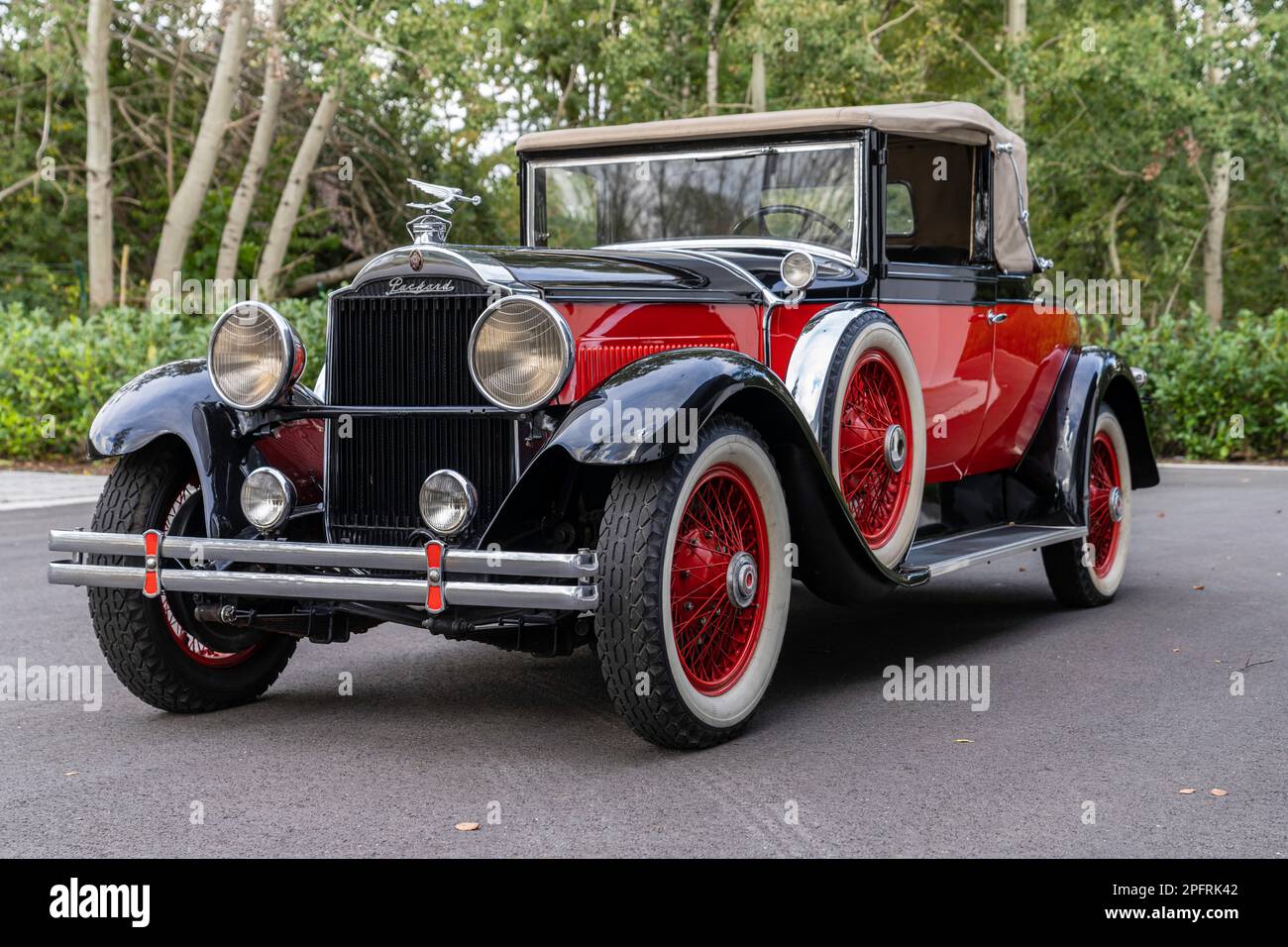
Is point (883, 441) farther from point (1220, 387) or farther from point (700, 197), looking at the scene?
point (1220, 387)

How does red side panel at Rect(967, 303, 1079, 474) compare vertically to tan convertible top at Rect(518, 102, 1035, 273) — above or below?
below

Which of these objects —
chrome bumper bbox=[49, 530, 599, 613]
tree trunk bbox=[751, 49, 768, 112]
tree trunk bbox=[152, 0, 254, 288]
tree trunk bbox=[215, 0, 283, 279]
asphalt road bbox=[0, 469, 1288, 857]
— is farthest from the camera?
tree trunk bbox=[751, 49, 768, 112]

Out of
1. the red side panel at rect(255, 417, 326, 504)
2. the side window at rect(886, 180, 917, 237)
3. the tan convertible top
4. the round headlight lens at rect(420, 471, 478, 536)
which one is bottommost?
the round headlight lens at rect(420, 471, 478, 536)

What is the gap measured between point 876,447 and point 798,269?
72 centimetres

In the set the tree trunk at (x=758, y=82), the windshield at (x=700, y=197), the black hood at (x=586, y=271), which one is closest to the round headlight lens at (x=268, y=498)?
the black hood at (x=586, y=271)

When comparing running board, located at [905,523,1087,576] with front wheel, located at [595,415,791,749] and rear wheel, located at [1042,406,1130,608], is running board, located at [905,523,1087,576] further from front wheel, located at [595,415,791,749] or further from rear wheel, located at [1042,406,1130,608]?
front wheel, located at [595,415,791,749]

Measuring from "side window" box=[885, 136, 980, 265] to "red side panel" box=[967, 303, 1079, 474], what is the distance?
40 cm

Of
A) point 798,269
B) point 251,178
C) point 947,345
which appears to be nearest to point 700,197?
point 798,269

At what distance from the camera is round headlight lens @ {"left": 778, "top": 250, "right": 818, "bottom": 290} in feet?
17.8

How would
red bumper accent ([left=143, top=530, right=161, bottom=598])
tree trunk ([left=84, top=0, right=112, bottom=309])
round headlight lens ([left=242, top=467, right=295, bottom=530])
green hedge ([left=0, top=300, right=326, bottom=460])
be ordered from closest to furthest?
red bumper accent ([left=143, top=530, right=161, bottom=598]), round headlight lens ([left=242, top=467, right=295, bottom=530]), green hedge ([left=0, top=300, right=326, bottom=460]), tree trunk ([left=84, top=0, right=112, bottom=309])

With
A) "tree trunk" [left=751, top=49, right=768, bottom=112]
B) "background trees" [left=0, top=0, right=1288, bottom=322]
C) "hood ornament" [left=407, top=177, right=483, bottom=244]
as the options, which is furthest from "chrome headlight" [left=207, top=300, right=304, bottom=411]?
"tree trunk" [left=751, top=49, right=768, bottom=112]

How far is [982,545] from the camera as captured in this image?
6.17 m

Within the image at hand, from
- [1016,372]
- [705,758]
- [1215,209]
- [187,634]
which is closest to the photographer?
[705,758]
